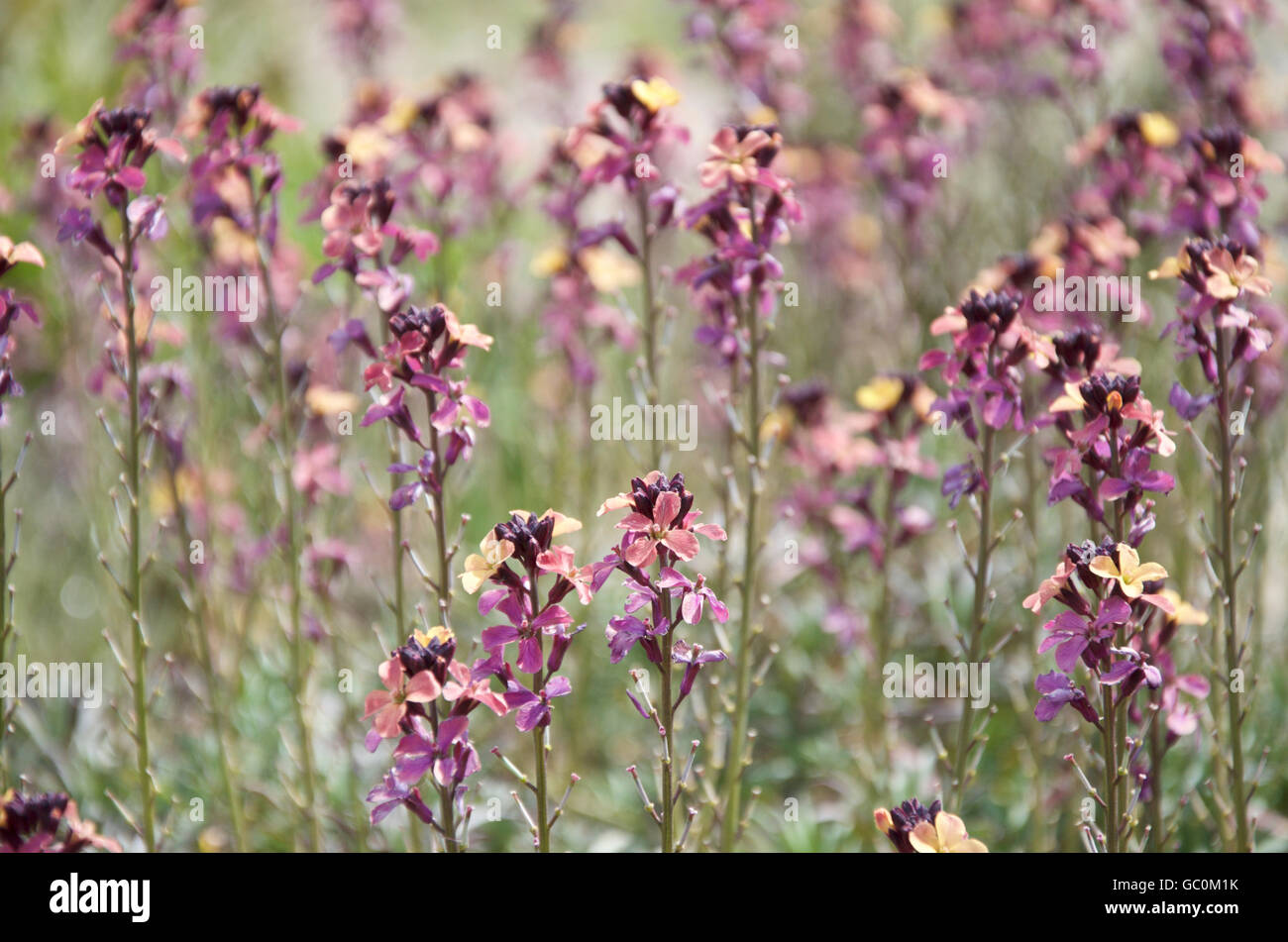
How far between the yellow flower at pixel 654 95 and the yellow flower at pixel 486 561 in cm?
150

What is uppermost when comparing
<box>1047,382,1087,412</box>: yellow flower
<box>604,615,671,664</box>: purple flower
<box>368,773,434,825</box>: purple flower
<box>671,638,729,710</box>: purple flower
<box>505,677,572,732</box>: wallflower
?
<box>1047,382,1087,412</box>: yellow flower

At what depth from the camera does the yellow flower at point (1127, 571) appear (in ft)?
8.00

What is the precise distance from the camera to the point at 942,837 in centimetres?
243

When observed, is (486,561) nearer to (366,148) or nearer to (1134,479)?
(1134,479)

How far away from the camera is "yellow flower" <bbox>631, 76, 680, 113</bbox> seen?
3.26 m

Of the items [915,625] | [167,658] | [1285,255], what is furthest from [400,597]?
[1285,255]

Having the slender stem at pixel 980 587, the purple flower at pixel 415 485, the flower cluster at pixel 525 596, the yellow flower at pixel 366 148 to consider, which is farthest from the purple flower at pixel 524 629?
the yellow flower at pixel 366 148

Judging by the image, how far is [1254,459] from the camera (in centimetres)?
457

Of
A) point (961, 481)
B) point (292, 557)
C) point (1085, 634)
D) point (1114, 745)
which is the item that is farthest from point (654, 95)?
point (1114, 745)

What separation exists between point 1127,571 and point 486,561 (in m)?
1.41

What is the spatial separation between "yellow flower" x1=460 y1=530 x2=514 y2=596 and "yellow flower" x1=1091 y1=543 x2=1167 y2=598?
4.21 feet

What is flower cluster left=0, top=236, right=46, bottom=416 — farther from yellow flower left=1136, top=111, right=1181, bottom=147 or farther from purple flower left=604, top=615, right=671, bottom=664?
yellow flower left=1136, top=111, right=1181, bottom=147

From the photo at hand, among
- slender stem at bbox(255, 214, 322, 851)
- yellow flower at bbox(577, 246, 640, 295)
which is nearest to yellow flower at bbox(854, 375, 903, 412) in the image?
yellow flower at bbox(577, 246, 640, 295)
